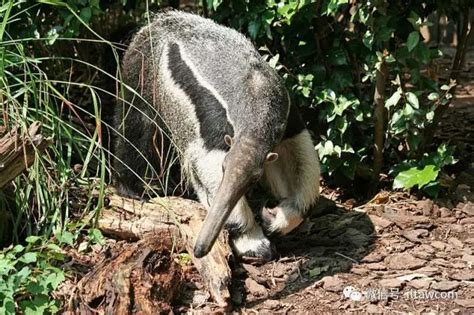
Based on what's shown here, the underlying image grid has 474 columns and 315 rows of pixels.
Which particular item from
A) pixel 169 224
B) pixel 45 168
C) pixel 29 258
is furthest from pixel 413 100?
pixel 29 258

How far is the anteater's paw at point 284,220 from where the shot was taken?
6203 mm

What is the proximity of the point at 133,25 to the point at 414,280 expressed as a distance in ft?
14.7

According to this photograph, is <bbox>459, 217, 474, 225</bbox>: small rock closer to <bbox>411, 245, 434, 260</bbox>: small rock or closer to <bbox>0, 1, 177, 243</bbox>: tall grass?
<bbox>411, 245, 434, 260</bbox>: small rock

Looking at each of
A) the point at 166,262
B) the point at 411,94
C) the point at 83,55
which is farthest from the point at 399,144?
the point at 83,55

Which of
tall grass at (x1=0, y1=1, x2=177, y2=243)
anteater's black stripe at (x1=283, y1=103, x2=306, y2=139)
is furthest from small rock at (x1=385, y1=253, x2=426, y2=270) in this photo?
tall grass at (x1=0, y1=1, x2=177, y2=243)

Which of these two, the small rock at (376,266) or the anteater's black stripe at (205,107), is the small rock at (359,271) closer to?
the small rock at (376,266)

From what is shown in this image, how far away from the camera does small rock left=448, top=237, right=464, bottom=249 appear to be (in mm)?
6328

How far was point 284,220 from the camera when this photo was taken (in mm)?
6195

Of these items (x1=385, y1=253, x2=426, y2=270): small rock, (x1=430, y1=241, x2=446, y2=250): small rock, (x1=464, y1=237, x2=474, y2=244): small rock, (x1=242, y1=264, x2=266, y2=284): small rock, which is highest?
(x1=464, y1=237, x2=474, y2=244): small rock

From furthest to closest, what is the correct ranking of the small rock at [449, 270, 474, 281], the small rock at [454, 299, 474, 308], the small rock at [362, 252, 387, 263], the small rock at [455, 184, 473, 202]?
the small rock at [455, 184, 473, 202] < the small rock at [362, 252, 387, 263] < the small rock at [449, 270, 474, 281] < the small rock at [454, 299, 474, 308]

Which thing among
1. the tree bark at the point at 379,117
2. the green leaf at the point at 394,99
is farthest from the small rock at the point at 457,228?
the green leaf at the point at 394,99

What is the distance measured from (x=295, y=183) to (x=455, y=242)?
1.35 meters

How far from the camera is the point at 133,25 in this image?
8.77 metres

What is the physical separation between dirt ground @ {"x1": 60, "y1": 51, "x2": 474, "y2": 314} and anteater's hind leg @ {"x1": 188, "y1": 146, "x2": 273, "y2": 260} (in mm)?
131
